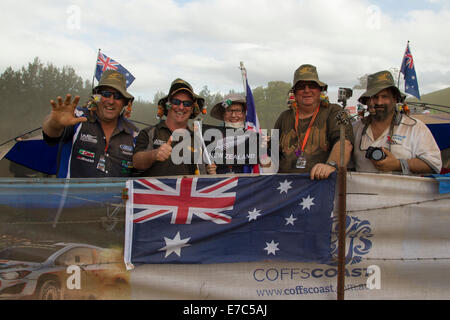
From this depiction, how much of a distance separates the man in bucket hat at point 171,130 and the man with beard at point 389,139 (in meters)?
1.94

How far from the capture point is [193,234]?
343 centimetres

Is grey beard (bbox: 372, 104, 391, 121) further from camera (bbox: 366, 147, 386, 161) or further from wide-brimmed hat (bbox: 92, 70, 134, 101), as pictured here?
wide-brimmed hat (bbox: 92, 70, 134, 101)

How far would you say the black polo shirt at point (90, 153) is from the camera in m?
4.13

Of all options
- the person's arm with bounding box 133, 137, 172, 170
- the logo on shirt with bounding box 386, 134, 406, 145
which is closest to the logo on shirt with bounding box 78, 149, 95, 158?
the person's arm with bounding box 133, 137, 172, 170

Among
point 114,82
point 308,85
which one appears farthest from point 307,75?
point 114,82

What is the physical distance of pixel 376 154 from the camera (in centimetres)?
374

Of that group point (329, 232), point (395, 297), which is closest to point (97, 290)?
point (329, 232)

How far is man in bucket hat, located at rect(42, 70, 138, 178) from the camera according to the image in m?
4.14

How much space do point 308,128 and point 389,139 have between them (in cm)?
88

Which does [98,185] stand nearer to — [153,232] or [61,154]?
[153,232]

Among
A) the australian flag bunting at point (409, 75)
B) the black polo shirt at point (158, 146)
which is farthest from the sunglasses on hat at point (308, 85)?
the australian flag bunting at point (409, 75)

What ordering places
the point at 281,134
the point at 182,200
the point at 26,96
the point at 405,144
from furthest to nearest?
the point at 26,96 < the point at 281,134 < the point at 405,144 < the point at 182,200

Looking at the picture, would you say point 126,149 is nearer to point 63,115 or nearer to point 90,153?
point 90,153

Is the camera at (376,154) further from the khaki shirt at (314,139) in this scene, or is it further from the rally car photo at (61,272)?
the rally car photo at (61,272)
